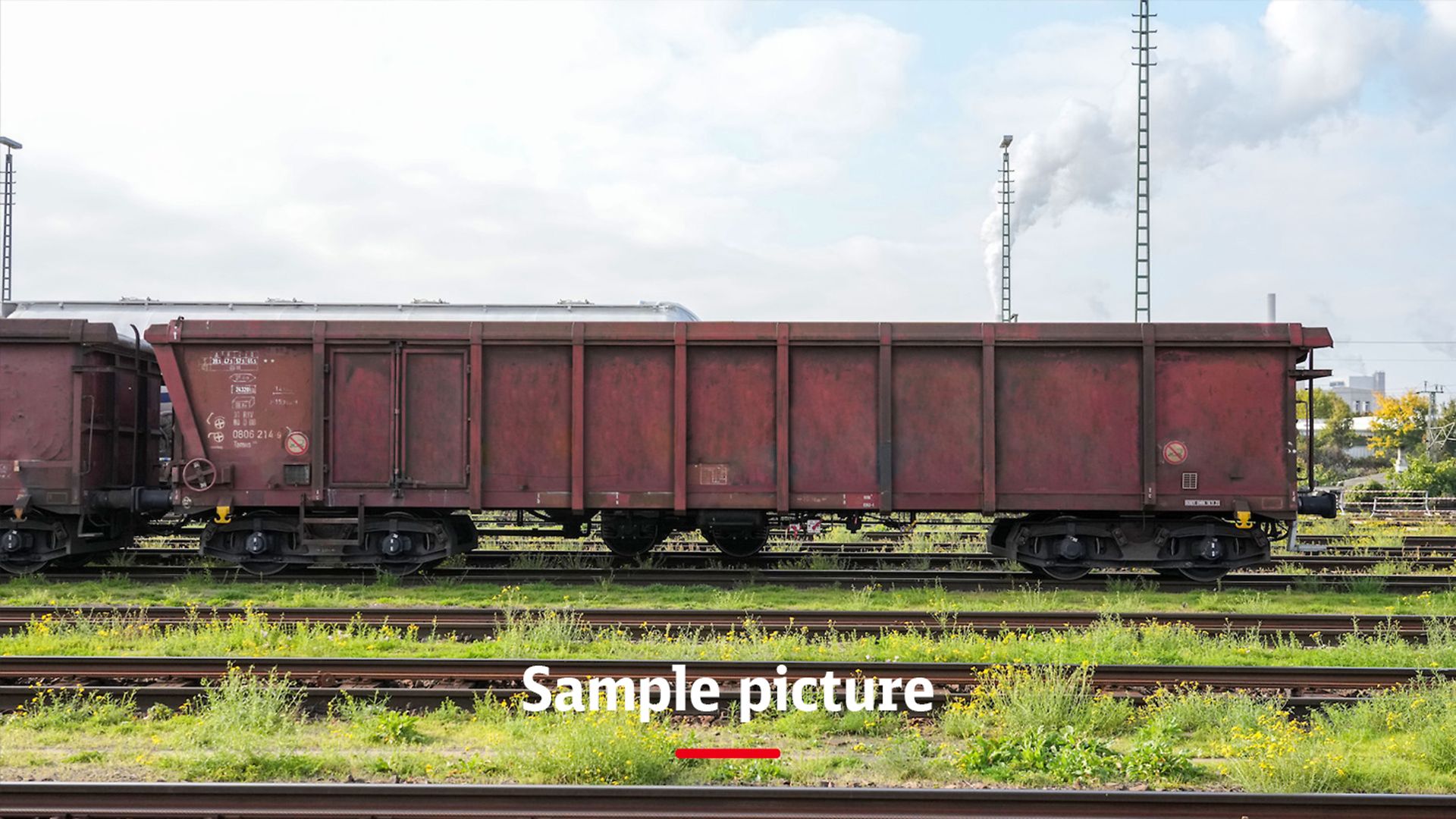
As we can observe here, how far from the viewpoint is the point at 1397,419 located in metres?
52.3

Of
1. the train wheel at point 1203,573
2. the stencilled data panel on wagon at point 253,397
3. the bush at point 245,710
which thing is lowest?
the bush at point 245,710

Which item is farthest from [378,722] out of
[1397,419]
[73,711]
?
[1397,419]

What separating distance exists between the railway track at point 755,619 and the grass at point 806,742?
215 centimetres

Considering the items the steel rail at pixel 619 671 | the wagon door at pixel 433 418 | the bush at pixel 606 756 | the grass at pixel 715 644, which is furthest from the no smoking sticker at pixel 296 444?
the bush at pixel 606 756

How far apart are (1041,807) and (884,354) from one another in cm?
743

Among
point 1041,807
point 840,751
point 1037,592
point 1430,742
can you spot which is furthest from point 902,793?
point 1037,592

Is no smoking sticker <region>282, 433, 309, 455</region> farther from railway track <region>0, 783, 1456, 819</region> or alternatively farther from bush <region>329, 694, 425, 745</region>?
railway track <region>0, 783, 1456, 819</region>

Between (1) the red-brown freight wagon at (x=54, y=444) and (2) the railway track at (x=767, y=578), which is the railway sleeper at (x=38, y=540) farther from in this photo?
(2) the railway track at (x=767, y=578)

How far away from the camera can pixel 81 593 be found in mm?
11352

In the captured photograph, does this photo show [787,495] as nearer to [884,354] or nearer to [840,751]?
[884,354]

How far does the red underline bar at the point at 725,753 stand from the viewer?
5.87m

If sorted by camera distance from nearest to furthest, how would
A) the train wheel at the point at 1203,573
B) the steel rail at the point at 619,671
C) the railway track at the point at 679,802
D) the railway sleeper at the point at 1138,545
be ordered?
the railway track at the point at 679,802 → the steel rail at the point at 619,671 → the railway sleeper at the point at 1138,545 → the train wheel at the point at 1203,573

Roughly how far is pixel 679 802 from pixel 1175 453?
29.2ft

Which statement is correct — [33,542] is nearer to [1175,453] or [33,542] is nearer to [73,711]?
[73,711]
